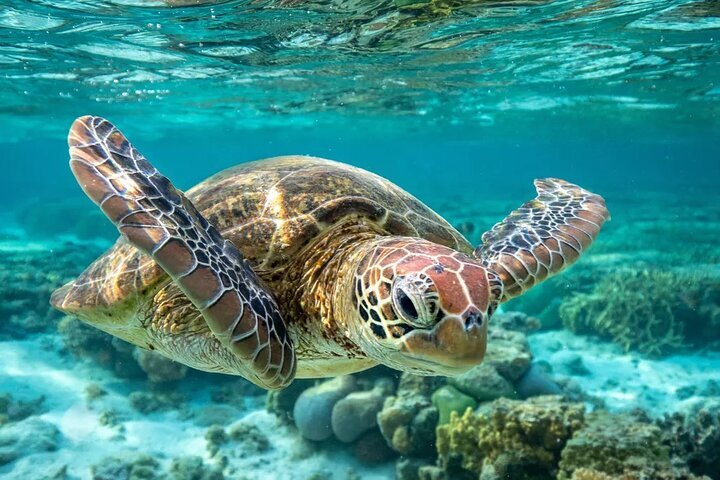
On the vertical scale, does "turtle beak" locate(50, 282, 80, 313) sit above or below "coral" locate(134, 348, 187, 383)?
above

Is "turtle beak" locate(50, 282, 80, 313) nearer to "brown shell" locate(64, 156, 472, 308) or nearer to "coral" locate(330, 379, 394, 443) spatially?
"brown shell" locate(64, 156, 472, 308)

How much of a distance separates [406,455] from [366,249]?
4425 millimetres

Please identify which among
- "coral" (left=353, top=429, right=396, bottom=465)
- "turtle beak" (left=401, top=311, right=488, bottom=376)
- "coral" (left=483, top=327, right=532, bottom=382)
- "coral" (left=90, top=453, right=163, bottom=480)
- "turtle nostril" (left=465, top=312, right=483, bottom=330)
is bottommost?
"coral" (left=353, top=429, right=396, bottom=465)

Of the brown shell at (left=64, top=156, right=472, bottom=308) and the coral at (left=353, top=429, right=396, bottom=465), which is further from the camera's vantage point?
the coral at (left=353, top=429, right=396, bottom=465)

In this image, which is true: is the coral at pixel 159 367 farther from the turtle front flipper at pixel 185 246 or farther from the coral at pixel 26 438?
the turtle front flipper at pixel 185 246

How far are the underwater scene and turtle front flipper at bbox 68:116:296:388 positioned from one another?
0.01m

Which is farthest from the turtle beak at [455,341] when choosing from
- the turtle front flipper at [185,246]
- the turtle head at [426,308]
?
the turtle front flipper at [185,246]

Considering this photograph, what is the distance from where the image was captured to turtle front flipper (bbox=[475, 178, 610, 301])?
363cm

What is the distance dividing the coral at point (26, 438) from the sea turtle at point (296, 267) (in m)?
3.79

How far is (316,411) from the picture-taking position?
23.2 ft

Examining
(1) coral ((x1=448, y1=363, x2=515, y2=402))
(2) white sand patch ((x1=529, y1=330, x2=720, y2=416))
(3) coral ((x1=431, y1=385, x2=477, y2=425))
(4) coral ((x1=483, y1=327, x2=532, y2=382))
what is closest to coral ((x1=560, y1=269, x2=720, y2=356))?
(2) white sand patch ((x1=529, y1=330, x2=720, y2=416))

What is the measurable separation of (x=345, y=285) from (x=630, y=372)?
8844mm

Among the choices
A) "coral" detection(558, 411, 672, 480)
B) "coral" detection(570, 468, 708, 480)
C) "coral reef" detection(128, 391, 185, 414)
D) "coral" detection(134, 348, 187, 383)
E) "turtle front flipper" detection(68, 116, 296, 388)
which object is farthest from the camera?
"coral" detection(134, 348, 187, 383)

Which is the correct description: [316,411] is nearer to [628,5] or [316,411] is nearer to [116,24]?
[116,24]
